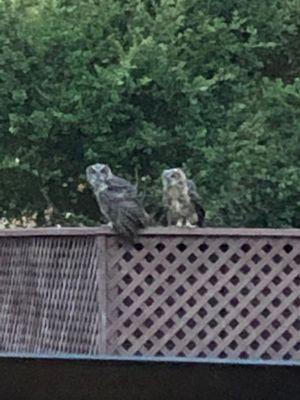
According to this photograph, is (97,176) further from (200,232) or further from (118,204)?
(200,232)

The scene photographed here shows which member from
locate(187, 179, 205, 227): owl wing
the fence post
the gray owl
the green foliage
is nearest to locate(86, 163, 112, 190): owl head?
the gray owl

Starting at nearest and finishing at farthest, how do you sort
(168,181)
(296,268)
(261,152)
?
1. (296,268)
2. (168,181)
3. (261,152)

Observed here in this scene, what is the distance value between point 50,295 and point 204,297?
0.73 meters

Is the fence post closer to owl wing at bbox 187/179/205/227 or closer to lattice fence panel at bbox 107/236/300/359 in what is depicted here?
lattice fence panel at bbox 107/236/300/359

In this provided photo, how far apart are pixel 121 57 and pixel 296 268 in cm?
289

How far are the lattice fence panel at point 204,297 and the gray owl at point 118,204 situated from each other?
81 millimetres

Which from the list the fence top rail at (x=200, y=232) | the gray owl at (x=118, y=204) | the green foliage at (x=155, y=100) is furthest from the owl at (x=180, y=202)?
the green foliage at (x=155, y=100)

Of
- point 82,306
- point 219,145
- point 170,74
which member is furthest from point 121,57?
point 82,306

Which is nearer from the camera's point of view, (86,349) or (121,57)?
(86,349)

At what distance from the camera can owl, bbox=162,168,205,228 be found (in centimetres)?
558

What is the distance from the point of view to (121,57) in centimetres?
774

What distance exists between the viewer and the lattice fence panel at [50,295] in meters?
5.34

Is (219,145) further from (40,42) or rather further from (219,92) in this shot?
(40,42)

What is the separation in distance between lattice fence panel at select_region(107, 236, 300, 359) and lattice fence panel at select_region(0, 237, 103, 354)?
13cm
